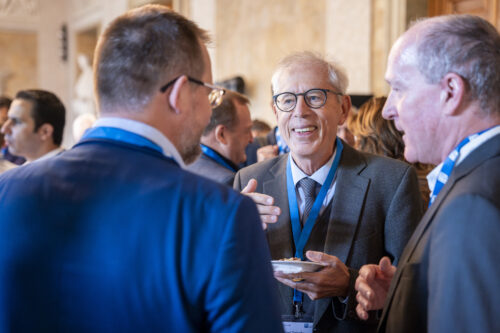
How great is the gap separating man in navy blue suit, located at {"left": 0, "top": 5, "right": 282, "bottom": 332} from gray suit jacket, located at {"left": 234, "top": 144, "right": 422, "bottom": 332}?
1027 millimetres

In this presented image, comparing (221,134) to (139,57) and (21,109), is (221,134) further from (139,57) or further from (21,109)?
(139,57)

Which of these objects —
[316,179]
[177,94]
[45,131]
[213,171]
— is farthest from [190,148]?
[45,131]

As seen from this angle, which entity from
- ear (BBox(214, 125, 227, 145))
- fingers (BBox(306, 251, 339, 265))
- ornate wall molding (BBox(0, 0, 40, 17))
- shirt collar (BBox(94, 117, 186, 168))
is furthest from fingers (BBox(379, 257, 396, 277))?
ornate wall molding (BBox(0, 0, 40, 17))

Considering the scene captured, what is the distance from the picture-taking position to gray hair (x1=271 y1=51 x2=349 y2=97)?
2.42 m

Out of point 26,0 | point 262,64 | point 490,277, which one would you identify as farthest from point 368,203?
point 26,0

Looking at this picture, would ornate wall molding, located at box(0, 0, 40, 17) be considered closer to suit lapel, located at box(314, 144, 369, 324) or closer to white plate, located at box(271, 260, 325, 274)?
suit lapel, located at box(314, 144, 369, 324)

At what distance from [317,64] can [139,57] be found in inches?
52.0

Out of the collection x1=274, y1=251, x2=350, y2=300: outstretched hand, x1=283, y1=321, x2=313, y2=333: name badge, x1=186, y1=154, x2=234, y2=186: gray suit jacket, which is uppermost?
x1=186, y1=154, x2=234, y2=186: gray suit jacket

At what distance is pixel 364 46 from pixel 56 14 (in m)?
14.6

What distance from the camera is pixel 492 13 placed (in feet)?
19.7

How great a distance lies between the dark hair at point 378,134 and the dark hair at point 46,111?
247cm

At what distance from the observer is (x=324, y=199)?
2.34m

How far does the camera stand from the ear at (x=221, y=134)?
3564 mm

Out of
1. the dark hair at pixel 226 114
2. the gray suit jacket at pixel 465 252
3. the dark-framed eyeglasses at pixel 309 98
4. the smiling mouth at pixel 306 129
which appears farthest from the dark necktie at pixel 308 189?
the dark hair at pixel 226 114
